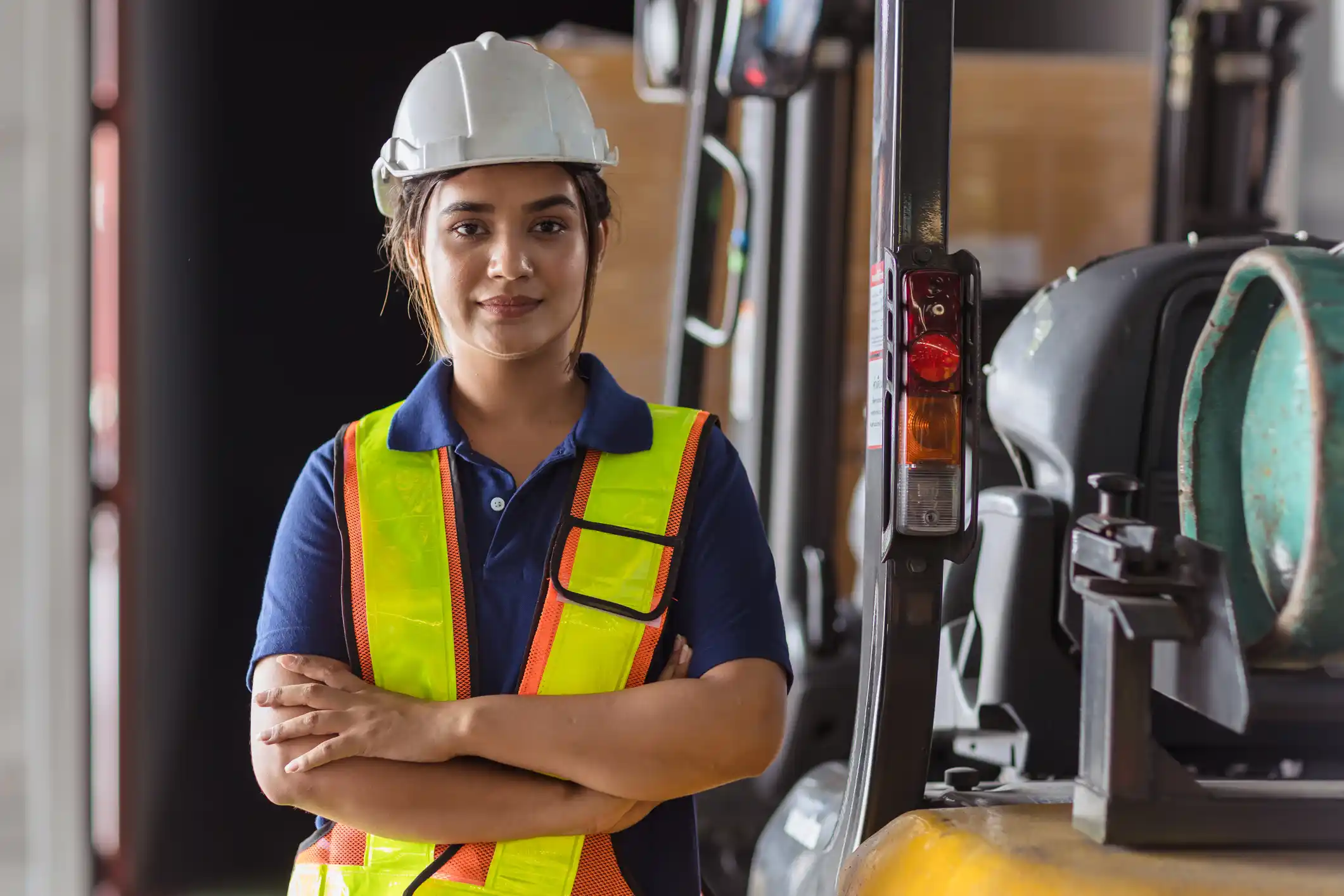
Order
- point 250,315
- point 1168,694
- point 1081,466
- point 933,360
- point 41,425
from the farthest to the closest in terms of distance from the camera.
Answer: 1. point 250,315
2. point 41,425
3. point 1081,466
4. point 933,360
5. point 1168,694

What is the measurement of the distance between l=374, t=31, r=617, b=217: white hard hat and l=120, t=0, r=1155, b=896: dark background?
3903mm

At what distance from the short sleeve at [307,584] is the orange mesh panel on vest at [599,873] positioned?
34 cm

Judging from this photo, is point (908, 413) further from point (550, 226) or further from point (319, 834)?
point (319, 834)

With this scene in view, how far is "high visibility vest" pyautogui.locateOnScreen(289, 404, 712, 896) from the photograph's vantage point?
1.46 m

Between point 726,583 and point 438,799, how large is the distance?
0.38m

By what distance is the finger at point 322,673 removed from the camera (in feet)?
4.75

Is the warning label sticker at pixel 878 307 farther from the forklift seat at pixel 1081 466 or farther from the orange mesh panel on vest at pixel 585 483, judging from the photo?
the forklift seat at pixel 1081 466

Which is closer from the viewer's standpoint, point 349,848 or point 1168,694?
point 1168,694

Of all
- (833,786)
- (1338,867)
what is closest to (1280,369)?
(1338,867)

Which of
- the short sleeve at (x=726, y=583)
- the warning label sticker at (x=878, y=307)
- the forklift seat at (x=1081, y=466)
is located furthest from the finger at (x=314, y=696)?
the forklift seat at (x=1081, y=466)

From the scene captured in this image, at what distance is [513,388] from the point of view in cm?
158

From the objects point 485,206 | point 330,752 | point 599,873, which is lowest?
point 599,873

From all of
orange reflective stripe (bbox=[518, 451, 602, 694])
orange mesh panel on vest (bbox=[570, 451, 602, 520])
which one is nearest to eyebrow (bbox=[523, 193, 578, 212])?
orange mesh panel on vest (bbox=[570, 451, 602, 520])

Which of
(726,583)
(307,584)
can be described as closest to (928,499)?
(726,583)
